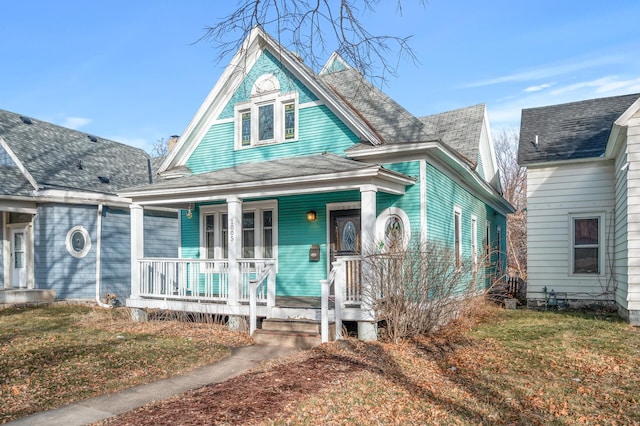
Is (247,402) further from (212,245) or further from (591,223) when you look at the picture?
(591,223)

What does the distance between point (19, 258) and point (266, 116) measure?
9580mm

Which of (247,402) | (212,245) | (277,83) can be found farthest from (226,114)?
(247,402)

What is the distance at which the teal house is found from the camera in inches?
382

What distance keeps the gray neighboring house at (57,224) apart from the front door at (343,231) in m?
8.03

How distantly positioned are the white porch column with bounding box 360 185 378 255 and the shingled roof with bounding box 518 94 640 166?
6.32 meters

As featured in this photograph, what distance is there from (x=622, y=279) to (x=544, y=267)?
2.77 metres

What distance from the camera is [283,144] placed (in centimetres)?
1229

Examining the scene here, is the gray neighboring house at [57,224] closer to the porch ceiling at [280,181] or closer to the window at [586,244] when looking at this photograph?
the porch ceiling at [280,181]

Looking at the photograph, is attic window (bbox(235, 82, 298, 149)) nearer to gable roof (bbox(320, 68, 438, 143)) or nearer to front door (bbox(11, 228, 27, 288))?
gable roof (bbox(320, 68, 438, 143))

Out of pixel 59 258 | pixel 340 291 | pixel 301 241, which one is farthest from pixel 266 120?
pixel 59 258

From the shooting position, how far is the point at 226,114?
13148 millimetres

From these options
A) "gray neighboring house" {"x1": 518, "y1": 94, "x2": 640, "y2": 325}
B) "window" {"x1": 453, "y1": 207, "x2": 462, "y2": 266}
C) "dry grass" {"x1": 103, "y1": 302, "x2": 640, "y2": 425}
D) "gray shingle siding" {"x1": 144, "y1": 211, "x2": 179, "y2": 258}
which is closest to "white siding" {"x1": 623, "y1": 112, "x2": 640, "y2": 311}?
"dry grass" {"x1": 103, "y1": 302, "x2": 640, "y2": 425}

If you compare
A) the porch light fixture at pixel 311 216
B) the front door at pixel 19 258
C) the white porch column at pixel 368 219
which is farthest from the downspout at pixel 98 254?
the white porch column at pixel 368 219

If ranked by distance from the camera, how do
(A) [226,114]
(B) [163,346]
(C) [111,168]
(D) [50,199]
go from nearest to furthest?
(B) [163,346] → (A) [226,114] → (D) [50,199] → (C) [111,168]
